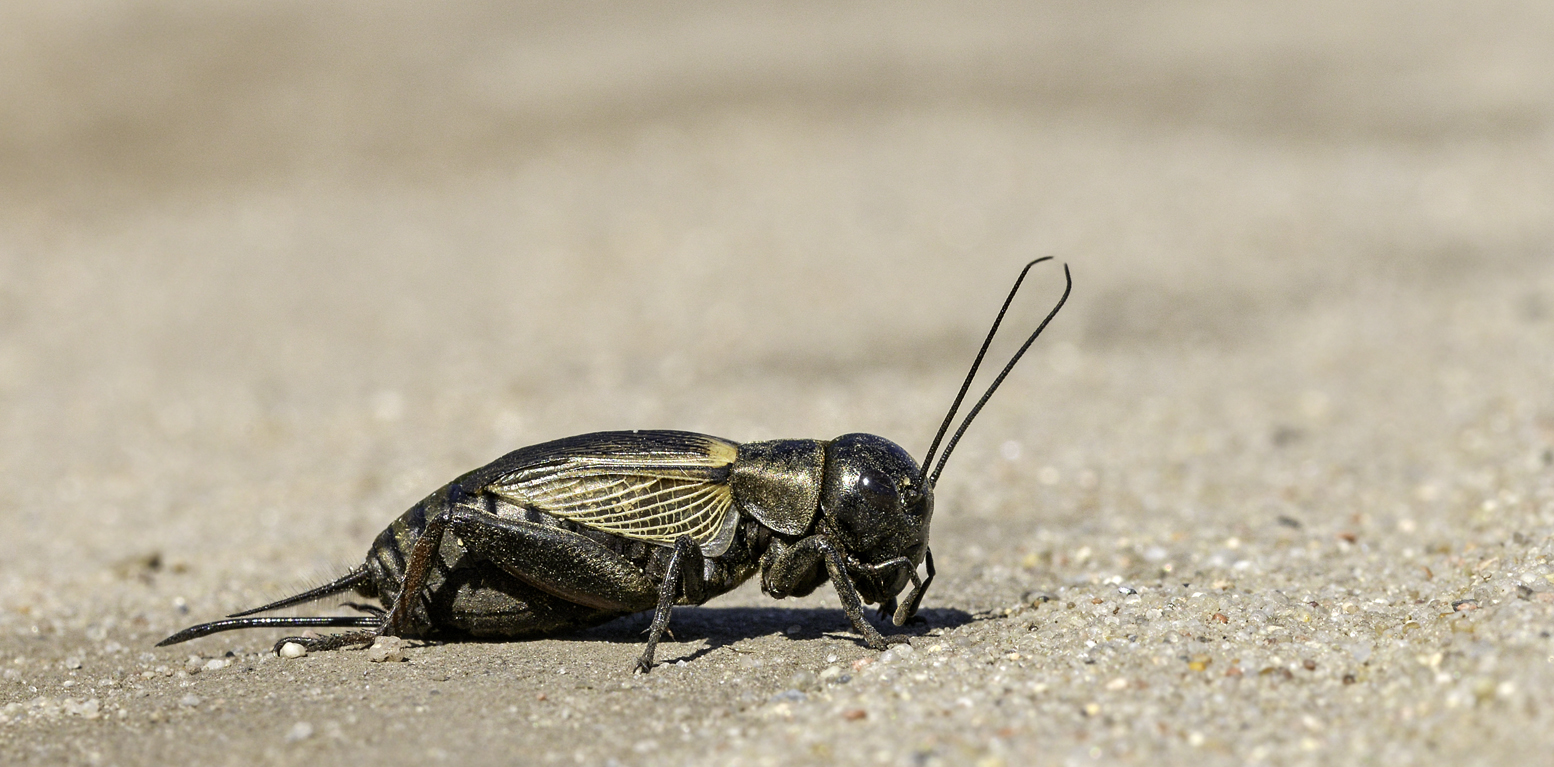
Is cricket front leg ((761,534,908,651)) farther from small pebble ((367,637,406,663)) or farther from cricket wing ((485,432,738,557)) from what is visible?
small pebble ((367,637,406,663))

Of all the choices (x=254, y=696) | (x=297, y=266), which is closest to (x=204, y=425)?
(x=297, y=266)

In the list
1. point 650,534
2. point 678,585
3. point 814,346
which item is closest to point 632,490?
point 650,534

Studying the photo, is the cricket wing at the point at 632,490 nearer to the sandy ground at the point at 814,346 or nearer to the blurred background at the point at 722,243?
the sandy ground at the point at 814,346

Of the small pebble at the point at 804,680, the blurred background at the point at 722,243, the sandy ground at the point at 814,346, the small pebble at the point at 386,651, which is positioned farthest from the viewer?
the blurred background at the point at 722,243

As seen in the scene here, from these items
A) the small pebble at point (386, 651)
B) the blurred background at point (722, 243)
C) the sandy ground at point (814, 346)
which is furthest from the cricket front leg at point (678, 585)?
the blurred background at point (722, 243)

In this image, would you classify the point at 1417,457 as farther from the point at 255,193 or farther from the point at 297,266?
the point at 255,193

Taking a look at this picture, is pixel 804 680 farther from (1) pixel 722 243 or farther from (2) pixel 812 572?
(1) pixel 722 243
